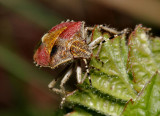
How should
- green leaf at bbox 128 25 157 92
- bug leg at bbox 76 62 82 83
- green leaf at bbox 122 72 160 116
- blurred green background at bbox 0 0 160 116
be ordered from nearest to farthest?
green leaf at bbox 122 72 160 116 < green leaf at bbox 128 25 157 92 < bug leg at bbox 76 62 82 83 < blurred green background at bbox 0 0 160 116

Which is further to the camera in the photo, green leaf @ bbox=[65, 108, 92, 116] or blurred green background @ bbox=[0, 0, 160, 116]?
blurred green background @ bbox=[0, 0, 160, 116]

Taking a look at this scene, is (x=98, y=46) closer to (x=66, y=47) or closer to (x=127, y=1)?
(x=66, y=47)

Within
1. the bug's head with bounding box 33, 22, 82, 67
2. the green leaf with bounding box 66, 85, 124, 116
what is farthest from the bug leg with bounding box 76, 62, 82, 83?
the bug's head with bounding box 33, 22, 82, 67

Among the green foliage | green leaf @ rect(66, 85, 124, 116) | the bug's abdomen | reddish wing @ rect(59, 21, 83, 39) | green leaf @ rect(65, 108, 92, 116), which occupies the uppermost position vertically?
reddish wing @ rect(59, 21, 83, 39)

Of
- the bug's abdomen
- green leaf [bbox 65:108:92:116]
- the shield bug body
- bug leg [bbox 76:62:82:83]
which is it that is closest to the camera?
green leaf [bbox 65:108:92:116]

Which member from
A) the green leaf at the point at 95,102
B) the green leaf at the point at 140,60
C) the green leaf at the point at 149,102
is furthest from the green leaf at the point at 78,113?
the green leaf at the point at 149,102

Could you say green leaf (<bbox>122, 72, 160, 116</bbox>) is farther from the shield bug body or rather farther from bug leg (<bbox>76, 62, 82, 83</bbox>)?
the shield bug body

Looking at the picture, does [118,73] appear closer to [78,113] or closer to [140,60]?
[140,60]
